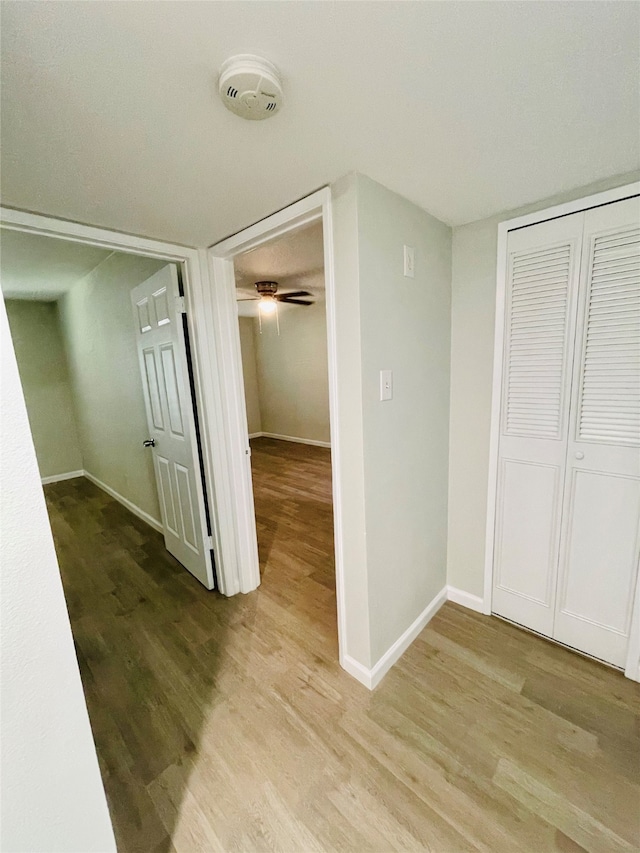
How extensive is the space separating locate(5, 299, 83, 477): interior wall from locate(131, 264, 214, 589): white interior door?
10.5 ft

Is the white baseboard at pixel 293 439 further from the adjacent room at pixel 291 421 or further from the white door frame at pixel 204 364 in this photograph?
the white door frame at pixel 204 364

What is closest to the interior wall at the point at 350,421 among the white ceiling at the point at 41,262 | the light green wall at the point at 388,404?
the light green wall at the point at 388,404

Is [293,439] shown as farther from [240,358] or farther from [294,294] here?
[240,358]

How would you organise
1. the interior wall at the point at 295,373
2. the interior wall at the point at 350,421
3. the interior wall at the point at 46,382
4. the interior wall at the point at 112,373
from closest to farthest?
the interior wall at the point at 350,421 → the interior wall at the point at 112,373 → the interior wall at the point at 46,382 → the interior wall at the point at 295,373

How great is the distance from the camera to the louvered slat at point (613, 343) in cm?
141

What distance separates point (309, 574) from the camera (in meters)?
2.46

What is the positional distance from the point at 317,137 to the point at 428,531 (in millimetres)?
1799

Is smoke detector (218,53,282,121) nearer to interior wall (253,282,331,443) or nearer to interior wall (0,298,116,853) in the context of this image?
interior wall (0,298,116,853)

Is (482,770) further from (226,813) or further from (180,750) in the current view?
(180,750)

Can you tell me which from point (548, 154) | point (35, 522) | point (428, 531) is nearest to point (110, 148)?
point (35, 522)

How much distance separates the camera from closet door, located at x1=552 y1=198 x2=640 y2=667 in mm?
1427

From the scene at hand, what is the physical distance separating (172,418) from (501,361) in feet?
6.61

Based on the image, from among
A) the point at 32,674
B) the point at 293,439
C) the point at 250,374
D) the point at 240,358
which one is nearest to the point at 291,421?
the point at 293,439

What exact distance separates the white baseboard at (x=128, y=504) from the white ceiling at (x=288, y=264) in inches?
96.8
